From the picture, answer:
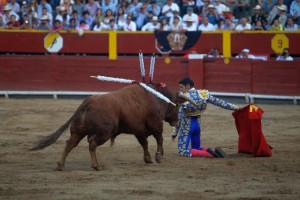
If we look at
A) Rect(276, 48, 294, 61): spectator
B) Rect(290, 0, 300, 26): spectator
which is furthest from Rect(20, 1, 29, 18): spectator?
Rect(290, 0, 300, 26): spectator

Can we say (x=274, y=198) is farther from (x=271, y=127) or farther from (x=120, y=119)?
(x=271, y=127)

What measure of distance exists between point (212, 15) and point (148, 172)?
383 inches

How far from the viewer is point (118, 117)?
358 inches

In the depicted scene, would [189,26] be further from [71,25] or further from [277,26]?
[71,25]

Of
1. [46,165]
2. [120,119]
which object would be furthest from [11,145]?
[120,119]

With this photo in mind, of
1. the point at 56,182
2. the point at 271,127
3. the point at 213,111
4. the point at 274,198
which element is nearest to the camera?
the point at 274,198

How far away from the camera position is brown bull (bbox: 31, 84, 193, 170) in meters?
8.88

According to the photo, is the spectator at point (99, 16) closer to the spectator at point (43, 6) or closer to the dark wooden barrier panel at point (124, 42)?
the dark wooden barrier panel at point (124, 42)

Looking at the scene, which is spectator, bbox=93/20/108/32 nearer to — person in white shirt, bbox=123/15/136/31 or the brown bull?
person in white shirt, bbox=123/15/136/31

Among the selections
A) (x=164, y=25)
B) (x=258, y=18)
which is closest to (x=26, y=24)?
(x=164, y=25)

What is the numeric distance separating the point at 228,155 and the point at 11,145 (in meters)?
3.02

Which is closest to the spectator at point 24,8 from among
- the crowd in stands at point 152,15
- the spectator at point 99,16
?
the crowd in stands at point 152,15

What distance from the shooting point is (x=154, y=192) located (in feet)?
25.7

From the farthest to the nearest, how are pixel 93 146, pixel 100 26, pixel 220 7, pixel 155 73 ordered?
pixel 100 26, pixel 220 7, pixel 155 73, pixel 93 146
